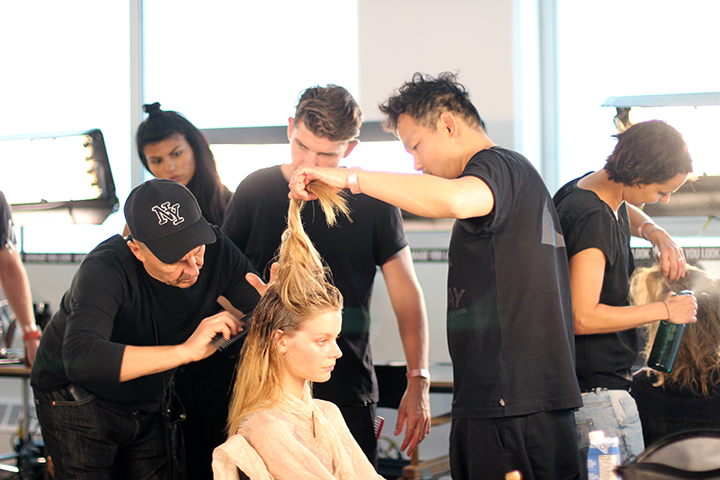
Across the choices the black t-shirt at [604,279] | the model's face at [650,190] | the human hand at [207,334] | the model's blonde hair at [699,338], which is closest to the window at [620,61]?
the model's blonde hair at [699,338]

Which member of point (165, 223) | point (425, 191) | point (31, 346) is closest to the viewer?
point (425, 191)

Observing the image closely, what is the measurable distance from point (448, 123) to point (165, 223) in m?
0.77

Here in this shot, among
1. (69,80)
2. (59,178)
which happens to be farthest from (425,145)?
(69,80)

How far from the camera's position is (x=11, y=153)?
4.15m

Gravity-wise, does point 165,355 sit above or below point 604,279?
below

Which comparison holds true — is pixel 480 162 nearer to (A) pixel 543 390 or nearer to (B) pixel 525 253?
(B) pixel 525 253

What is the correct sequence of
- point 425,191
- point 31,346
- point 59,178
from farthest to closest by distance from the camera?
point 59,178 → point 31,346 → point 425,191

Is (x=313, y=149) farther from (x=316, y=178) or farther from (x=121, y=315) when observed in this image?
(x=121, y=315)

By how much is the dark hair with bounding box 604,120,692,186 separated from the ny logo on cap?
1.19 m

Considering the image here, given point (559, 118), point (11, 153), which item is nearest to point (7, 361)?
point (11, 153)

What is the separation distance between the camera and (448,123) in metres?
1.55

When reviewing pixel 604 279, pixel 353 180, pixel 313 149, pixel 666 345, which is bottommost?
pixel 666 345

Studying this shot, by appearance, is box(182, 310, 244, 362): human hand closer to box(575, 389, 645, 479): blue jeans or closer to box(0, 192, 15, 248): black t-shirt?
box(575, 389, 645, 479): blue jeans

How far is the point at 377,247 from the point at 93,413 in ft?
3.16
